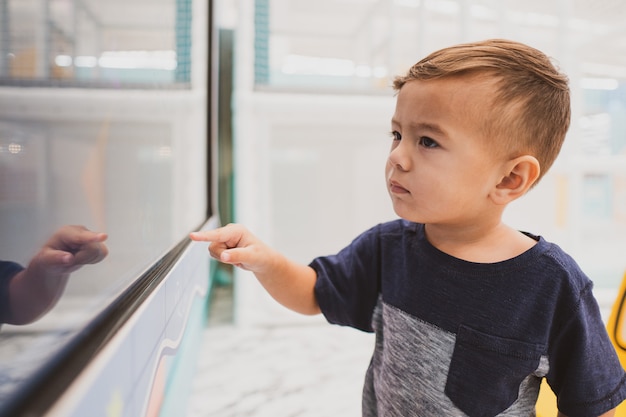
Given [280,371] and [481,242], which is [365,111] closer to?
[280,371]

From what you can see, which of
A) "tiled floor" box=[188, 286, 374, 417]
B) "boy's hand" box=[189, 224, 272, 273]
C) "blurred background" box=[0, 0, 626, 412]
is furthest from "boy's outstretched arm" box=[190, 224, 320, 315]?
"tiled floor" box=[188, 286, 374, 417]

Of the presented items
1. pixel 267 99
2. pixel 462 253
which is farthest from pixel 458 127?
pixel 267 99

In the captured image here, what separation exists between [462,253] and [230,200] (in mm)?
1729

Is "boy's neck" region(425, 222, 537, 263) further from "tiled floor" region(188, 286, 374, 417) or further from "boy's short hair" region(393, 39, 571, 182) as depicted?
"tiled floor" region(188, 286, 374, 417)

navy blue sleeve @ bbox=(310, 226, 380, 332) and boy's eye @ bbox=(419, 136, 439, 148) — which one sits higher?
boy's eye @ bbox=(419, 136, 439, 148)

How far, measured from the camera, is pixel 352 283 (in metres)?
0.75

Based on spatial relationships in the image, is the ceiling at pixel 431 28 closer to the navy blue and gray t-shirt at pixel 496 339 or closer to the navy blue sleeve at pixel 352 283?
the navy blue sleeve at pixel 352 283

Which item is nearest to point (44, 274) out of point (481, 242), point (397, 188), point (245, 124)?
point (397, 188)

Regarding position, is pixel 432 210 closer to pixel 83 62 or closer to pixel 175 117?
pixel 83 62

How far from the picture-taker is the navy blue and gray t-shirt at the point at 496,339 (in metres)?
0.60

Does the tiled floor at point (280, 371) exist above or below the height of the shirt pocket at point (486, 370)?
below

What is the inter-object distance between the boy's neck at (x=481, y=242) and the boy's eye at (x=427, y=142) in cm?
14

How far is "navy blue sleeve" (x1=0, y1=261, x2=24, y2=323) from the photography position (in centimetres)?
24

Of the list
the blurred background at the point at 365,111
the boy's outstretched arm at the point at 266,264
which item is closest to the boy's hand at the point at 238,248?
the boy's outstretched arm at the point at 266,264
